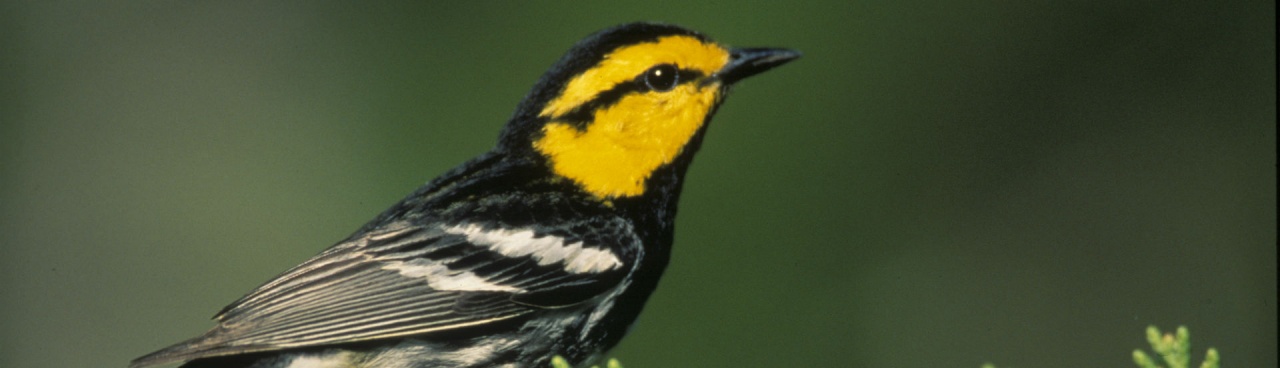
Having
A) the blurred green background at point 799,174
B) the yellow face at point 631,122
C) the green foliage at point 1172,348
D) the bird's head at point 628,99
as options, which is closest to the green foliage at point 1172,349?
the green foliage at point 1172,348

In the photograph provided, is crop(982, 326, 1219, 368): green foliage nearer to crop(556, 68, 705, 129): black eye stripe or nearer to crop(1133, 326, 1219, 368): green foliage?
crop(1133, 326, 1219, 368): green foliage

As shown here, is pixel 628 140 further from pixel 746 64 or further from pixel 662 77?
pixel 746 64

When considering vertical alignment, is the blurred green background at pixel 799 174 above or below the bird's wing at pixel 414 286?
above

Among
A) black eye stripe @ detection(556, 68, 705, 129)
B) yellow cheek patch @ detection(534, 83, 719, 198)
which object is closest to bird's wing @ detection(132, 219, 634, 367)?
yellow cheek patch @ detection(534, 83, 719, 198)

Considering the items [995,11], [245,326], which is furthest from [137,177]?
[995,11]

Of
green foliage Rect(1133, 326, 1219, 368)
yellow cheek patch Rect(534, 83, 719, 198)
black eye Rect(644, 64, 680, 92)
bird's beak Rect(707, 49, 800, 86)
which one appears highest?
bird's beak Rect(707, 49, 800, 86)

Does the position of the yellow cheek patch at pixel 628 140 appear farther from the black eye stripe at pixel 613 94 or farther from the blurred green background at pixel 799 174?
the blurred green background at pixel 799 174
